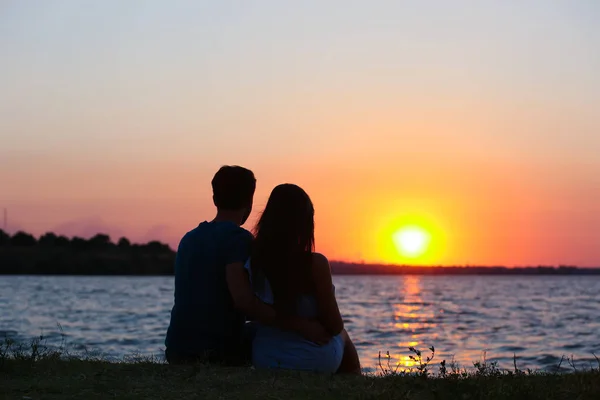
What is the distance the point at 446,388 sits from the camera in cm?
584

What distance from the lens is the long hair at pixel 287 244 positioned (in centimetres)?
610

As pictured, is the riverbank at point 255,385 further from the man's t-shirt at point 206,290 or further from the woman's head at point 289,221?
the woman's head at point 289,221

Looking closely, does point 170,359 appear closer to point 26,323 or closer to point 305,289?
point 305,289

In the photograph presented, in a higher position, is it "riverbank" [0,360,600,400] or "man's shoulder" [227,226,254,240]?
"man's shoulder" [227,226,254,240]

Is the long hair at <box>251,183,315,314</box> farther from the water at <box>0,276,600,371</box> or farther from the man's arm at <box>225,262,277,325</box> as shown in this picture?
the water at <box>0,276,600,371</box>

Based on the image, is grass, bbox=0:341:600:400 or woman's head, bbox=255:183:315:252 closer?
grass, bbox=0:341:600:400

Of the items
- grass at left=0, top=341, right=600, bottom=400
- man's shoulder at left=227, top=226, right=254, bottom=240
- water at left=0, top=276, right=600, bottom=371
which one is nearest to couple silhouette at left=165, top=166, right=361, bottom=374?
man's shoulder at left=227, top=226, right=254, bottom=240

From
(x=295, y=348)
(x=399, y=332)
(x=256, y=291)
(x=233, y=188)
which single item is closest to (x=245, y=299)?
(x=256, y=291)

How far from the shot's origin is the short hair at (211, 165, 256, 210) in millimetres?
6492

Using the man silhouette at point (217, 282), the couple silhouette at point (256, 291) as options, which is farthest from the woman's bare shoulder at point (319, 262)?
the man silhouette at point (217, 282)

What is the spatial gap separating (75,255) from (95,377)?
109m

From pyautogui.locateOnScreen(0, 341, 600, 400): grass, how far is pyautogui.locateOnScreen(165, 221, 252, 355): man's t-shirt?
1.10 ft

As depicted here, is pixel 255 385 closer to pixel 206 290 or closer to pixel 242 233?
pixel 206 290

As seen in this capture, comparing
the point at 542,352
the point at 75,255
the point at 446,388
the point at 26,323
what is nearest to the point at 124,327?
the point at 26,323
